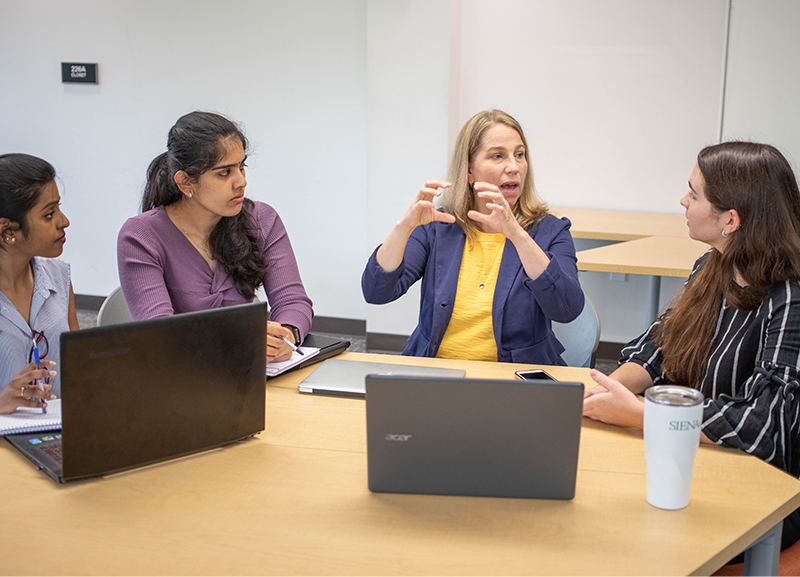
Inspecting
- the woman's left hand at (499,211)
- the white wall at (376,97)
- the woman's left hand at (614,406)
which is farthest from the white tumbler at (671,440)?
the white wall at (376,97)

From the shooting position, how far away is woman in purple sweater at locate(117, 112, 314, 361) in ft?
6.25

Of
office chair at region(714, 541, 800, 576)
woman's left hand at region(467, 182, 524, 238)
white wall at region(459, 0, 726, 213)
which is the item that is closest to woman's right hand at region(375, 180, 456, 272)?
woman's left hand at region(467, 182, 524, 238)

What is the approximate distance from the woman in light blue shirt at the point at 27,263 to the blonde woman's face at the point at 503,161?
3.92 ft

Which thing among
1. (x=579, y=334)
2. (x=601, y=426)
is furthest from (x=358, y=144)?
(x=601, y=426)

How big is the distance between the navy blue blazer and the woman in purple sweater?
0.32m

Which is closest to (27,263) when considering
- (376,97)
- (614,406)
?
(614,406)

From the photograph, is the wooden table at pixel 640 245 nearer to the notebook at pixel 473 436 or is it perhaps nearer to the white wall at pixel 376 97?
the white wall at pixel 376 97

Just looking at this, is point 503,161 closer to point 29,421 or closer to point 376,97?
point 29,421

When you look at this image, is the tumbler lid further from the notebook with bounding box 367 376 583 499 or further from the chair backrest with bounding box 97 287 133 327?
the chair backrest with bounding box 97 287 133 327

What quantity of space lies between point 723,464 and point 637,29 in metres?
2.94

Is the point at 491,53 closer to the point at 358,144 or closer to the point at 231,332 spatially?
the point at 358,144

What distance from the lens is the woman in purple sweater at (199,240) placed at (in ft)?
6.25

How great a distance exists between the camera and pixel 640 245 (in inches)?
120

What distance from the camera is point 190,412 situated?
1.22 meters
